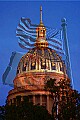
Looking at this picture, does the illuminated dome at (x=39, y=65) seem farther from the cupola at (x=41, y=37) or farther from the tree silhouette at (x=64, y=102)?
the tree silhouette at (x=64, y=102)

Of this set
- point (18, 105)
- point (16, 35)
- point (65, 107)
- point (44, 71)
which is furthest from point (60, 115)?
point (44, 71)

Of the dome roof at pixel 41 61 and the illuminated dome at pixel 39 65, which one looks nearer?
the illuminated dome at pixel 39 65

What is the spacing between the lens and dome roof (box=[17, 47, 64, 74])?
7194 cm

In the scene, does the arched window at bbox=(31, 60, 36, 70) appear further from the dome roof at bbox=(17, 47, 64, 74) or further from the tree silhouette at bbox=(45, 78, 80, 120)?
the tree silhouette at bbox=(45, 78, 80, 120)

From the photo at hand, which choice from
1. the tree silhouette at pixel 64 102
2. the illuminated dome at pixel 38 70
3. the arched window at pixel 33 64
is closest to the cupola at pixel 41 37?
the illuminated dome at pixel 38 70

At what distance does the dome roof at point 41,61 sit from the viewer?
71938 millimetres

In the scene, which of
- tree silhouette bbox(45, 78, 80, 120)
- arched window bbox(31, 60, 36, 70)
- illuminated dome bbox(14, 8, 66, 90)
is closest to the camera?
tree silhouette bbox(45, 78, 80, 120)

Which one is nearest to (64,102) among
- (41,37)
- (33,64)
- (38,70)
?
(38,70)

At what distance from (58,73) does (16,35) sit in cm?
1150

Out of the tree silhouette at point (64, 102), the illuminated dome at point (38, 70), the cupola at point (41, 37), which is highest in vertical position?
the cupola at point (41, 37)

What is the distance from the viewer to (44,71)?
70812 mm

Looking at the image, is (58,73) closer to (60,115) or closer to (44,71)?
(44,71)

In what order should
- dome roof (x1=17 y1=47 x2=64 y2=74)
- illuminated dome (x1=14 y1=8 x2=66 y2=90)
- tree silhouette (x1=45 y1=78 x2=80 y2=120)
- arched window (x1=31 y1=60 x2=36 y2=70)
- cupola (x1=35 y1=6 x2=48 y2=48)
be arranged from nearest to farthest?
tree silhouette (x1=45 y1=78 x2=80 y2=120)
illuminated dome (x1=14 y1=8 x2=66 y2=90)
dome roof (x1=17 y1=47 x2=64 y2=74)
arched window (x1=31 y1=60 x2=36 y2=70)
cupola (x1=35 y1=6 x2=48 y2=48)

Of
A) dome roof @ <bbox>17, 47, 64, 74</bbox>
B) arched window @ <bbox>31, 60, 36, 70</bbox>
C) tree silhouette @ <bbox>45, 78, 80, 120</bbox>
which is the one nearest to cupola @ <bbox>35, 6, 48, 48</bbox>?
dome roof @ <bbox>17, 47, 64, 74</bbox>
